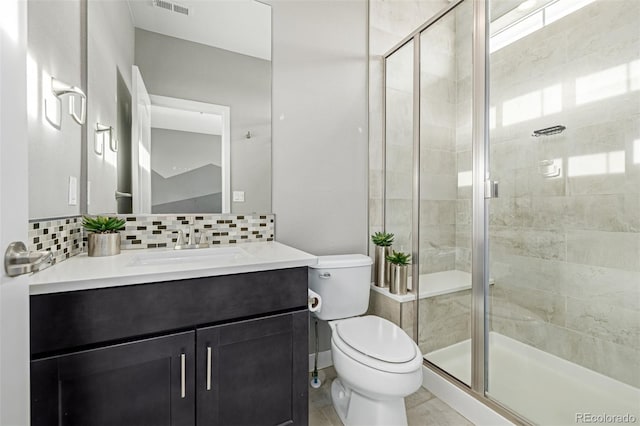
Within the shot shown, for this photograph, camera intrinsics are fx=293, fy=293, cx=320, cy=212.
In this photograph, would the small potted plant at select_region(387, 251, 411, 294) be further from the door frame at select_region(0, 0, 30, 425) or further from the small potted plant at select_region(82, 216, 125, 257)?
the door frame at select_region(0, 0, 30, 425)

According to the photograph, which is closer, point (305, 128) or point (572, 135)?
point (572, 135)

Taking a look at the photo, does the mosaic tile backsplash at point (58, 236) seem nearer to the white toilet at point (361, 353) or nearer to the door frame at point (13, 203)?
the door frame at point (13, 203)

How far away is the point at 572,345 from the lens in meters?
1.64

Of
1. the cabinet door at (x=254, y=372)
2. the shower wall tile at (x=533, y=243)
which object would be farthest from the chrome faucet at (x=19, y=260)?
the shower wall tile at (x=533, y=243)

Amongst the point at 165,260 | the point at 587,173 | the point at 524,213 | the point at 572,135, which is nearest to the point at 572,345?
the point at 524,213

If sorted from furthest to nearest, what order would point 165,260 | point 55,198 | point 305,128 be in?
point 305,128
point 165,260
point 55,198

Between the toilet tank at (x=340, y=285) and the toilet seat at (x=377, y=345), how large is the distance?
8cm

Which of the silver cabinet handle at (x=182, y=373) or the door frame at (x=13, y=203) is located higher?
the door frame at (x=13, y=203)

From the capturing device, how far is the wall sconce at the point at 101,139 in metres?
1.34

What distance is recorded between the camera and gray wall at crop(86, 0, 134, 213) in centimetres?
133

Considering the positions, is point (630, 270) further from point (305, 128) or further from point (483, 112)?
point (305, 128)

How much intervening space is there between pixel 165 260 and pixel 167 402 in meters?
0.55

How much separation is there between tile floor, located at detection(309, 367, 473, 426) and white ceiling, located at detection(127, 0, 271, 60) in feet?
6.44

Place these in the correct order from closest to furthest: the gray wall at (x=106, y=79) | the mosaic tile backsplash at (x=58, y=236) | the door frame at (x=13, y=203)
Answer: the door frame at (x=13, y=203) → the mosaic tile backsplash at (x=58, y=236) → the gray wall at (x=106, y=79)
